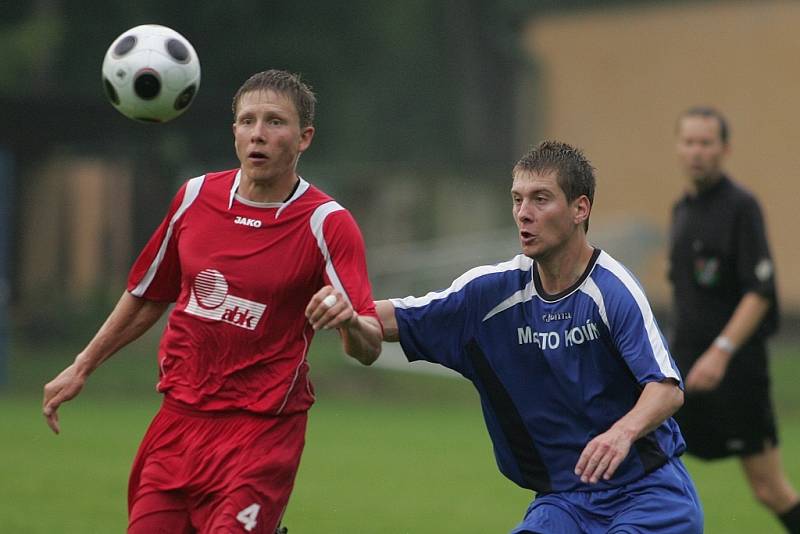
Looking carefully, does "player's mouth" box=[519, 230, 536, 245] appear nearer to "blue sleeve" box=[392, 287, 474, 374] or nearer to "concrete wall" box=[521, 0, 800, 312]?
"blue sleeve" box=[392, 287, 474, 374]

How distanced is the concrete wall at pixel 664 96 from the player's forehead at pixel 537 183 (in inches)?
890

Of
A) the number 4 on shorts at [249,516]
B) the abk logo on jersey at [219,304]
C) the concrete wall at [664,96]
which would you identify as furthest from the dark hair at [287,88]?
the concrete wall at [664,96]

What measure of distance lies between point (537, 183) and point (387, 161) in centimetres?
2827

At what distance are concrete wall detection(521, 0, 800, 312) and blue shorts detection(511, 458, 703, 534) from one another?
22.6 meters

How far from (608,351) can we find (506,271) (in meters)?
0.51

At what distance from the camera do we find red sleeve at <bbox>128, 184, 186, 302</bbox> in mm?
5447

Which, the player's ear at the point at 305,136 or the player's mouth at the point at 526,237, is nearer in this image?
the player's mouth at the point at 526,237

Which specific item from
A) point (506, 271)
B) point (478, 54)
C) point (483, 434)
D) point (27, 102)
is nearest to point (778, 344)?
point (478, 54)

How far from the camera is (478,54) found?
103 feet

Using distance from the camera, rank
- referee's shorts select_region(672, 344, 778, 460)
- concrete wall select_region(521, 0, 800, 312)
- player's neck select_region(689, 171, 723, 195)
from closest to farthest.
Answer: referee's shorts select_region(672, 344, 778, 460) < player's neck select_region(689, 171, 723, 195) < concrete wall select_region(521, 0, 800, 312)

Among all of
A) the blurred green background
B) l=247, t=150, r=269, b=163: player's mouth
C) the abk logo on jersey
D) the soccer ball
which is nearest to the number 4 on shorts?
the abk logo on jersey

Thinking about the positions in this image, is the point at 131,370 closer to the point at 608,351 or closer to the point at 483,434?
the point at 483,434

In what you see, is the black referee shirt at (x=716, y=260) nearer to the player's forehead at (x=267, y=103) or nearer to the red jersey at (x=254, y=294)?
the red jersey at (x=254, y=294)

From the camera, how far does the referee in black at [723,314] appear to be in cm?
789
